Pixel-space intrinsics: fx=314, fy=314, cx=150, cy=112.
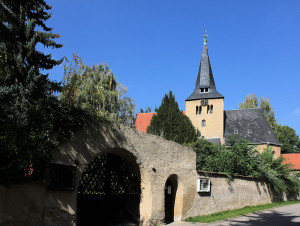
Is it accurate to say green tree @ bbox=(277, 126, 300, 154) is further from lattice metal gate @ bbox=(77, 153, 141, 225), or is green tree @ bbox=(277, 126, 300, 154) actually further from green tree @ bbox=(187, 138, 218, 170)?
lattice metal gate @ bbox=(77, 153, 141, 225)

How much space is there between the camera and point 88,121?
27.9ft

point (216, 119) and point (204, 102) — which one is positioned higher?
point (204, 102)

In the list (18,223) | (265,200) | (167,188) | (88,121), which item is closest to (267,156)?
(265,200)

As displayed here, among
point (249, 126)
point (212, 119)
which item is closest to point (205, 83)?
point (212, 119)

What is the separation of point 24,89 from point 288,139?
2223 inches

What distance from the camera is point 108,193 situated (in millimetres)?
10586

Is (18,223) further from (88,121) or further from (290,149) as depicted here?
(290,149)

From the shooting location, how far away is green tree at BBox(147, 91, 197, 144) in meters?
34.4

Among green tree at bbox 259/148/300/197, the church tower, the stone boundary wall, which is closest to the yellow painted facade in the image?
the church tower

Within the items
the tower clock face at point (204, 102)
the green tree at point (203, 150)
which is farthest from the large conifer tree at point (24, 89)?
the tower clock face at point (204, 102)

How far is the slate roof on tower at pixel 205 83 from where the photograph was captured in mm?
45312

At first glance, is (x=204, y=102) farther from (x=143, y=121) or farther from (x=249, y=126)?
(x=143, y=121)

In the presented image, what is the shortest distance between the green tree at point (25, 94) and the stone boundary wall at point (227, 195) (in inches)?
307

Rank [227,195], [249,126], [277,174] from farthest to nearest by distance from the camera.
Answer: [249,126], [277,174], [227,195]
